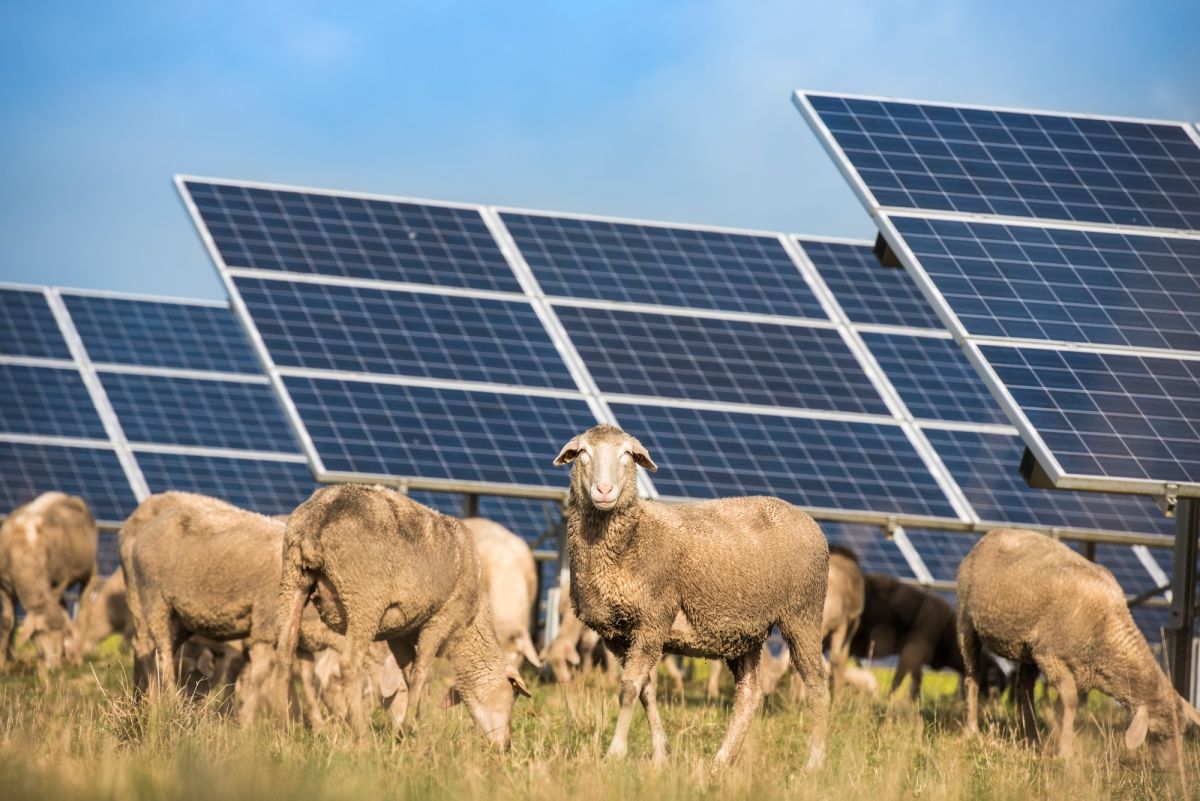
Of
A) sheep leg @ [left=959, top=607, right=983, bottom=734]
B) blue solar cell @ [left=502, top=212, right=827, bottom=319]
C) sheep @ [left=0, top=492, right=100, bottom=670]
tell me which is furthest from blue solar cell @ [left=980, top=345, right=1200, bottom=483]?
sheep @ [left=0, top=492, right=100, bottom=670]

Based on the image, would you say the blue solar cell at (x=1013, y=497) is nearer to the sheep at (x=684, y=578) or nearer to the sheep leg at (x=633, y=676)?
the sheep at (x=684, y=578)

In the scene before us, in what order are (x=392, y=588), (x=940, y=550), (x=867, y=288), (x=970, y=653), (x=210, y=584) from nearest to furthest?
(x=392, y=588) < (x=210, y=584) < (x=970, y=653) < (x=940, y=550) < (x=867, y=288)

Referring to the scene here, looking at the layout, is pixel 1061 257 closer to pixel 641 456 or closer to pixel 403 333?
pixel 641 456

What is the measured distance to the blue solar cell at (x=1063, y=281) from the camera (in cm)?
1558

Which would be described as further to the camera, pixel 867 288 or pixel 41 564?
pixel 867 288

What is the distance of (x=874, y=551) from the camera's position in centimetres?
2403

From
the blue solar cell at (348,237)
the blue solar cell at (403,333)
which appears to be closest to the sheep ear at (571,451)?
the blue solar cell at (403,333)

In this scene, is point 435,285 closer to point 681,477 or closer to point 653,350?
point 653,350

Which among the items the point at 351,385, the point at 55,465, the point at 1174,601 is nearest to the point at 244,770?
the point at 1174,601

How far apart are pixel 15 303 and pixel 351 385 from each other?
13813mm

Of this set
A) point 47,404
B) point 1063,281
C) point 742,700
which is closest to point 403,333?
point 1063,281

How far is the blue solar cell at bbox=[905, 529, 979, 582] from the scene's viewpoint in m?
23.8

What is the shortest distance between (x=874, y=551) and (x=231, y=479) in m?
9.91

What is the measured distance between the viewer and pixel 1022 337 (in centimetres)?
1528
